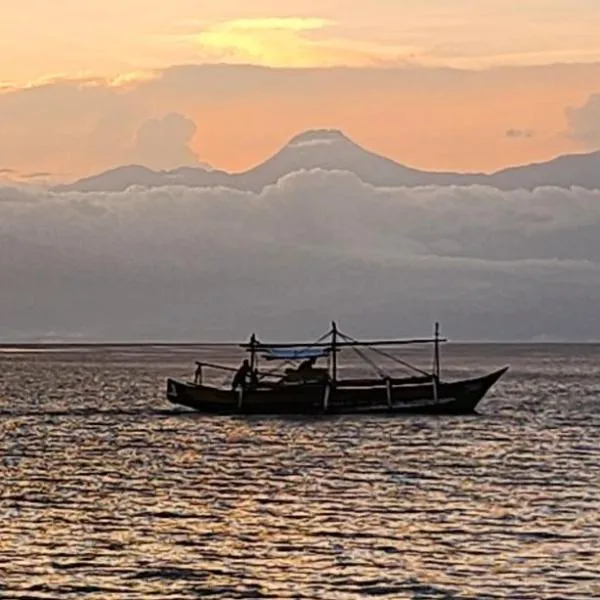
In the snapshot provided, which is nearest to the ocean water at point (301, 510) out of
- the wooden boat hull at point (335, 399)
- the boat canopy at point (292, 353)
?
the wooden boat hull at point (335, 399)

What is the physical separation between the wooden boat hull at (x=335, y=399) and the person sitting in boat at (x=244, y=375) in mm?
601

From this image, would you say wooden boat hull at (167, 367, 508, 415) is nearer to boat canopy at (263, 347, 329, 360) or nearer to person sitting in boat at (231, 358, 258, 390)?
person sitting in boat at (231, 358, 258, 390)

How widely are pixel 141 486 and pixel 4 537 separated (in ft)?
43.4

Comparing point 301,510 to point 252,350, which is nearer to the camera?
point 301,510

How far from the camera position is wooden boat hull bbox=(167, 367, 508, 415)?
8731 centimetres

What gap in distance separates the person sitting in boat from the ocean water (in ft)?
7.28

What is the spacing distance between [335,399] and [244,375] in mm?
5233

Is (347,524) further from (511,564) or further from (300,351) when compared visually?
(300,351)

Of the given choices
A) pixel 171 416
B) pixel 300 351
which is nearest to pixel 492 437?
pixel 300 351

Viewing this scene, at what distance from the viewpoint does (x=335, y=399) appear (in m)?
88.1

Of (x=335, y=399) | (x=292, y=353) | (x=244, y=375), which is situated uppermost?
(x=292, y=353)

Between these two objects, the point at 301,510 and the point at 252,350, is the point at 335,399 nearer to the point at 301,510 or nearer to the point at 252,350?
the point at 252,350

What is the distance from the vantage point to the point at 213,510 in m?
47.0

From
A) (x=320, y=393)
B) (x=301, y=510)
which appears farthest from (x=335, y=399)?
(x=301, y=510)
